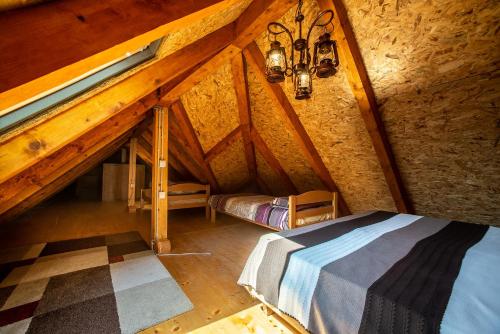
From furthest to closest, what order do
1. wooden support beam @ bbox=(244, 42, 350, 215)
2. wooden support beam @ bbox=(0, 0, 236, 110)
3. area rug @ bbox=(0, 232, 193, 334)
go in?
1. wooden support beam @ bbox=(244, 42, 350, 215)
2. area rug @ bbox=(0, 232, 193, 334)
3. wooden support beam @ bbox=(0, 0, 236, 110)

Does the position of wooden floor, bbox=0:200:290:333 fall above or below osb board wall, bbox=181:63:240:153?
below

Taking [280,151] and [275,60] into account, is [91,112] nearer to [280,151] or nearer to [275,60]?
[275,60]

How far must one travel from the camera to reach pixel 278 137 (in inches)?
143

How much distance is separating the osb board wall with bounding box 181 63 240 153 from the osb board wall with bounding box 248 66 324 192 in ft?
1.15

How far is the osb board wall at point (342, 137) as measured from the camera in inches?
96.2

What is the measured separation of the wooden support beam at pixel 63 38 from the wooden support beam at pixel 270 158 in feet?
10.3

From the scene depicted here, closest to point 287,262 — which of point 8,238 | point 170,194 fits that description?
→ point 170,194

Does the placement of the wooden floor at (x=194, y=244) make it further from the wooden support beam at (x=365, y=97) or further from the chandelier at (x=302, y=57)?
the wooden support beam at (x=365, y=97)

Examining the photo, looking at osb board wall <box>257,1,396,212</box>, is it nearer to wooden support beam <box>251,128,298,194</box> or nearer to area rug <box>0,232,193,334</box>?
wooden support beam <box>251,128,298,194</box>

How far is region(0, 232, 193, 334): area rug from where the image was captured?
5.27 ft

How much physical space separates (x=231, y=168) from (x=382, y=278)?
3.98m

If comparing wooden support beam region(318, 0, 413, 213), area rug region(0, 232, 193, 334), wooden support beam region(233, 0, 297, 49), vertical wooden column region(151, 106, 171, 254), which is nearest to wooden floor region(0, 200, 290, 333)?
area rug region(0, 232, 193, 334)

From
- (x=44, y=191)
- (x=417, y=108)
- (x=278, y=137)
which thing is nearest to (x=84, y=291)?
(x=44, y=191)

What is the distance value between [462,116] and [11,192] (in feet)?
14.6
